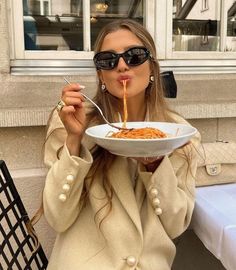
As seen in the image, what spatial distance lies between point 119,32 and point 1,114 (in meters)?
0.66

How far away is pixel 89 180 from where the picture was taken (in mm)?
1229

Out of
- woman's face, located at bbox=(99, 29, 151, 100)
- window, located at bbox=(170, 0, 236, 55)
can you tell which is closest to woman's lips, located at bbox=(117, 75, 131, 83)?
woman's face, located at bbox=(99, 29, 151, 100)

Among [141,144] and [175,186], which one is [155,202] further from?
[141,144]

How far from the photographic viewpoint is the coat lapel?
1.19 meters

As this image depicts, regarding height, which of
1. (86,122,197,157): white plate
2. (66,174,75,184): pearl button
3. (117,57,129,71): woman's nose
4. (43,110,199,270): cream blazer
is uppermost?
(117,57,129,71): woman's nose

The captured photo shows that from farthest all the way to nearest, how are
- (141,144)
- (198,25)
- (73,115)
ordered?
1. (198,25)
2. (73,115)
3. (141,144)

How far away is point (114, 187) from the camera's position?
1227 millimetres

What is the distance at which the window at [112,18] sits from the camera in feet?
5.86

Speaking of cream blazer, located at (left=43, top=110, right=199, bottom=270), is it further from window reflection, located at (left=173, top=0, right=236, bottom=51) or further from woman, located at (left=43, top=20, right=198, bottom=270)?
window reflection, located at (left=173, top=0, right=236, bottom=51)

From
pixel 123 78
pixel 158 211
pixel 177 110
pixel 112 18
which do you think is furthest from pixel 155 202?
pixel 112 18

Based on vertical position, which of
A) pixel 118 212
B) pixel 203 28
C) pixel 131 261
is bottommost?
pixel 131 261

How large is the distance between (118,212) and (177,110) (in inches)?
29.3

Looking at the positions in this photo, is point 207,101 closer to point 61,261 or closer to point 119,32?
point 119,32

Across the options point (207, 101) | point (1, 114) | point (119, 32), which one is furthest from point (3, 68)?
point (207, 101)
